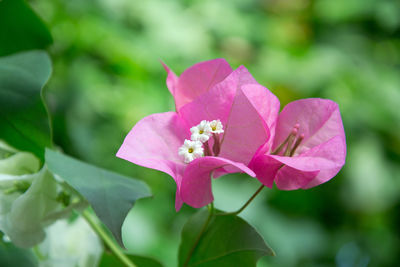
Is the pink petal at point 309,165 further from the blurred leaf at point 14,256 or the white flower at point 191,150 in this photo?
the blurred leaf at point 14,256

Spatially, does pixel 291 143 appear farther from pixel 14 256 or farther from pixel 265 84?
pixel 265 84

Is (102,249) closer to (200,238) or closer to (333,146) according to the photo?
(200,238)

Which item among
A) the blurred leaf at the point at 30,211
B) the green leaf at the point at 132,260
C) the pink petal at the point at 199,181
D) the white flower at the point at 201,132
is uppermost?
the white flower at the point at 201,132

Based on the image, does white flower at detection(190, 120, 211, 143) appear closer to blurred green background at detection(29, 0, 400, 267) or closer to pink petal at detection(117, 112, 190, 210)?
pink petal at detection(117, 112, 190, 210)

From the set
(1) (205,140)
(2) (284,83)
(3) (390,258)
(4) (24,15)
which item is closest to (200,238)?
(1) (205,140)

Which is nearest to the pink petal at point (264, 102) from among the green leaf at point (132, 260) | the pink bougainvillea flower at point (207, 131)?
the pink bougainvillea flower at point (207, 131)

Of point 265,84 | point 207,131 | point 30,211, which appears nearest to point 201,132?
point 207,131

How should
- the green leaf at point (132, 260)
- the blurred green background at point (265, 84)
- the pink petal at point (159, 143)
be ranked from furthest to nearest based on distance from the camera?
the blurred green background at point (265, 84)
the green leaf at point (132, 260)
the pink petal at point (159, 143)
